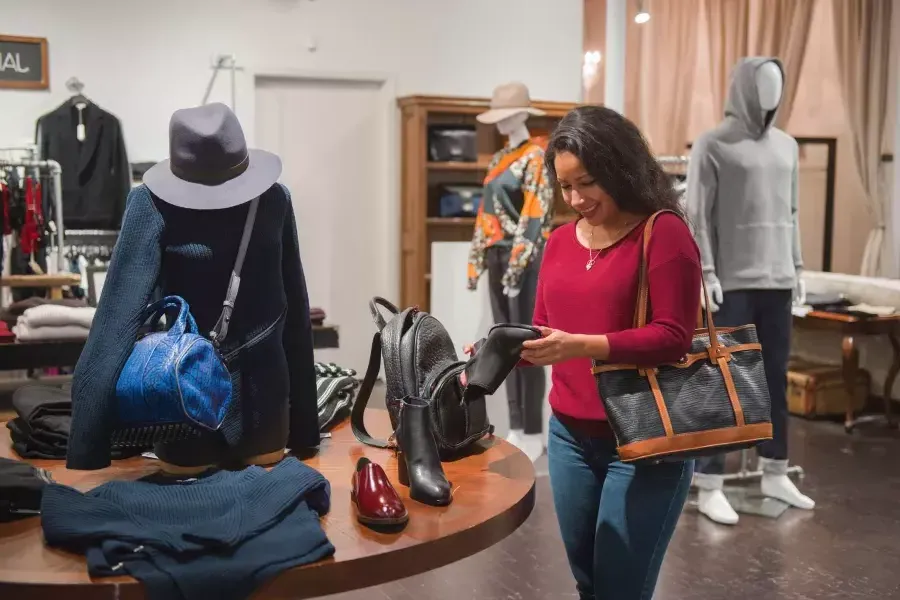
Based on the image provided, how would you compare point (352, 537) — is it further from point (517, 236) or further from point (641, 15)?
point (641, 15)

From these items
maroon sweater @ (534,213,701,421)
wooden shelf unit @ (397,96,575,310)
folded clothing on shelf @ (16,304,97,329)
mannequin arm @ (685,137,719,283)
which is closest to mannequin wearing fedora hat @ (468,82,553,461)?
mannequin arm @ (685,137,719,283)

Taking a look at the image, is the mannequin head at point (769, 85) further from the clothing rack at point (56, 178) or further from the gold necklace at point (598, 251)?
the clothing rack at point (56, 178)

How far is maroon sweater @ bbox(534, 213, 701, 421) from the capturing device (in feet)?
5.79

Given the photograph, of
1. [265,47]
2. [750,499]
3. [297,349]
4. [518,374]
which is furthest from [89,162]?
[297,349]

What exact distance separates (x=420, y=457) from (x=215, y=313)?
454 mm

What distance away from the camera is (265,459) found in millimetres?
1785

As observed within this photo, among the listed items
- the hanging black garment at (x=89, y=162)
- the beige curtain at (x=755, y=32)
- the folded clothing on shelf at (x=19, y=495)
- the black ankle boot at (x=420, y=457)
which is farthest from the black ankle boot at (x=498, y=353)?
the beige curtain at (x=755, y=32)

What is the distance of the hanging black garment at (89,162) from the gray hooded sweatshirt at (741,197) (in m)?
3.69

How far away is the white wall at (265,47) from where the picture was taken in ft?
19.7

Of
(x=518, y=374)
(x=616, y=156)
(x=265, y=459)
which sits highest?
(x=616, y=156)

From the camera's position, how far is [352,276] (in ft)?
22.9

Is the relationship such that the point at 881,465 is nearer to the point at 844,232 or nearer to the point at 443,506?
the point at 844,232

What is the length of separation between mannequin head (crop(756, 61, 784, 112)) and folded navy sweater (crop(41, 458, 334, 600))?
2.86 m

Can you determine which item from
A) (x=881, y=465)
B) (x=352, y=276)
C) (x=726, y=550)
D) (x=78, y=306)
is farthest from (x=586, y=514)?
(x=352, y=276)
